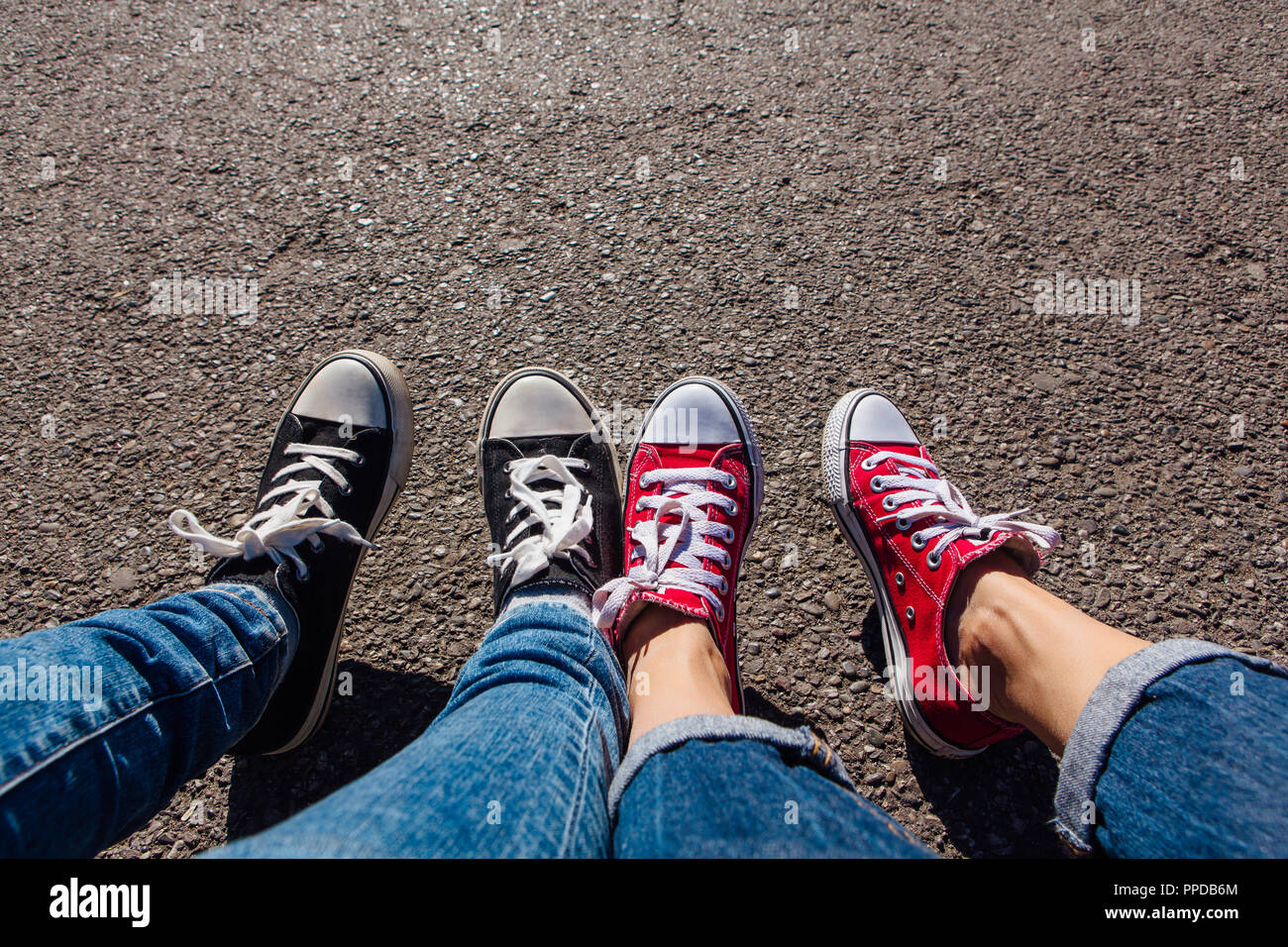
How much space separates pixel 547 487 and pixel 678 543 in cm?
45

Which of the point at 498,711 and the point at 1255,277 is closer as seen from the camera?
the point at 498,711

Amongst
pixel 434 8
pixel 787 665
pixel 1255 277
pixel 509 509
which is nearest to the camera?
pixel 787 665

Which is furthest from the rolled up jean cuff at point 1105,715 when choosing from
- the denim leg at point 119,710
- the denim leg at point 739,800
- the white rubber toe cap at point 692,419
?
the denim leg at point 119,710

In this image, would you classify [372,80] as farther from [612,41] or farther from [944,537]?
[944,537]

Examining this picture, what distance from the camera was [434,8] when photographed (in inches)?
118

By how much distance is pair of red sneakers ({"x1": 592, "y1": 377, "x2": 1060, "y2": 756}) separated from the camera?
5.24 feet

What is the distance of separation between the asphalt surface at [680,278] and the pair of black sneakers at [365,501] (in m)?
0.11

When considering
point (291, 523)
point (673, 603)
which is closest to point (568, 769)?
point (673, 603)

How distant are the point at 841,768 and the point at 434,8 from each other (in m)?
3.33

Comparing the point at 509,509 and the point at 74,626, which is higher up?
the point at 509,509

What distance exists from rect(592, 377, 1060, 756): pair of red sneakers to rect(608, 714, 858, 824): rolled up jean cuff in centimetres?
39

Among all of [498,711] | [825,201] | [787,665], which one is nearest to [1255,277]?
[825,201]

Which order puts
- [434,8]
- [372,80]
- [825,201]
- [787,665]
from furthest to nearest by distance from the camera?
1. [434,8]
2. [372,80]
3. [825,201]
4. [787,665]

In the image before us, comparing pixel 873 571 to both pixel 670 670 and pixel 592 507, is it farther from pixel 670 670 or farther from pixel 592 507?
pixel 592 507
